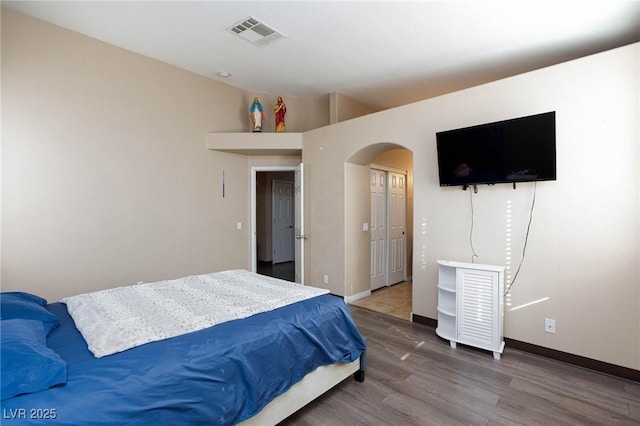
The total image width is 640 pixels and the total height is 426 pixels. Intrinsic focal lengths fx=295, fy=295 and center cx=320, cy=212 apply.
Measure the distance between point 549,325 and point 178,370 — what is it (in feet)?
10.2

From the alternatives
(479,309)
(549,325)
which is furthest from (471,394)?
(549,325)

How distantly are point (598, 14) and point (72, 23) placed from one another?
518 centimetres

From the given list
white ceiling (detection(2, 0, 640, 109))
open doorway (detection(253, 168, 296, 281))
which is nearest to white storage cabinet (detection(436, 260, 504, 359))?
white ceiling (detection(2, 0, 640, 109))

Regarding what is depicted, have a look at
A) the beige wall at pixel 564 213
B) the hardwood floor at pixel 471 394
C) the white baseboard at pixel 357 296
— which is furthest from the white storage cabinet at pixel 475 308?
the white baseboard at pixel 357 296

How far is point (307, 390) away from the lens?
1.96m

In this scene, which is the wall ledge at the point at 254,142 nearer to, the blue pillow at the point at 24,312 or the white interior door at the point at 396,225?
the white interior door at the point at 396,225

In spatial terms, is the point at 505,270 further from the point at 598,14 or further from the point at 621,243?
the point at 598,14

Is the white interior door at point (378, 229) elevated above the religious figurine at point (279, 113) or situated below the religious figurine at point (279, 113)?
below

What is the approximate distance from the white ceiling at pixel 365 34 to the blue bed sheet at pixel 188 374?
2761 millimetres

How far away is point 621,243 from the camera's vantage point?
7.90ft

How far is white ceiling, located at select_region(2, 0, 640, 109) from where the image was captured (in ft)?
8.93

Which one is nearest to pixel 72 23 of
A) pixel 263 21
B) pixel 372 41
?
pixel 263 21

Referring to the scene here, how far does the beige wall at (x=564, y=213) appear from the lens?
239cm

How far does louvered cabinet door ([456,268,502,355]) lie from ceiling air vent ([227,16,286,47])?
3150mm
